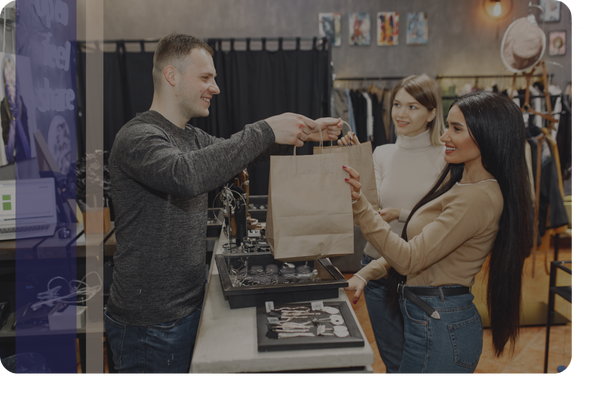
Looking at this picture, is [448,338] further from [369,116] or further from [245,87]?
[369,116]

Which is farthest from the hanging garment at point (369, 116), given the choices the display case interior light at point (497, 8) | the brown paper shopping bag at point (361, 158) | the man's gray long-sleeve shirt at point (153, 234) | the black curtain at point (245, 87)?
the man's gray long-sleeve shirt at point (153, 234)

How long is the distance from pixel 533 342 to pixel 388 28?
207cm

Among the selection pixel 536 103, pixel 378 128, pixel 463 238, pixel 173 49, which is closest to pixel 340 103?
pixel 378 128

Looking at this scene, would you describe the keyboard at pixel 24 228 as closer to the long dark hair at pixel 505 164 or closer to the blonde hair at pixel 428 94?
the blonde hair at pixel 428 94

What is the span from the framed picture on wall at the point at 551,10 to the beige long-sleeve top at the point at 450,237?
99 centimetres

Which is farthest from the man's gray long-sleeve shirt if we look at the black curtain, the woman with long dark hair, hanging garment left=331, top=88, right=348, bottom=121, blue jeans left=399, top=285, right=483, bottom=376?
hanging garment left=331, top=88, right=348, bottom=121

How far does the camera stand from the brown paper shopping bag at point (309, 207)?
3.36 ft

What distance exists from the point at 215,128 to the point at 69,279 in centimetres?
123

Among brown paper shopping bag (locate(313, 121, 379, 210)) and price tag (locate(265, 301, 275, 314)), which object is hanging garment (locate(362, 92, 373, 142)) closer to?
brown paper shopping bag (locate(313, 121, 379, 210))

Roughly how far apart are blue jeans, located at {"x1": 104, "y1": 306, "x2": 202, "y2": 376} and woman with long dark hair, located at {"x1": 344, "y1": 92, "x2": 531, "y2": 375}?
27.8 inches

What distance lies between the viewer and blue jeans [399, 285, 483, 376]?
1.16 m

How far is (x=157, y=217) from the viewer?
1188 mm

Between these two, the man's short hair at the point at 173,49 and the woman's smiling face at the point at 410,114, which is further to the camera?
the woman's smiling face at the point at 410,114

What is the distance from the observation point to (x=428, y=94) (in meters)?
1.69
